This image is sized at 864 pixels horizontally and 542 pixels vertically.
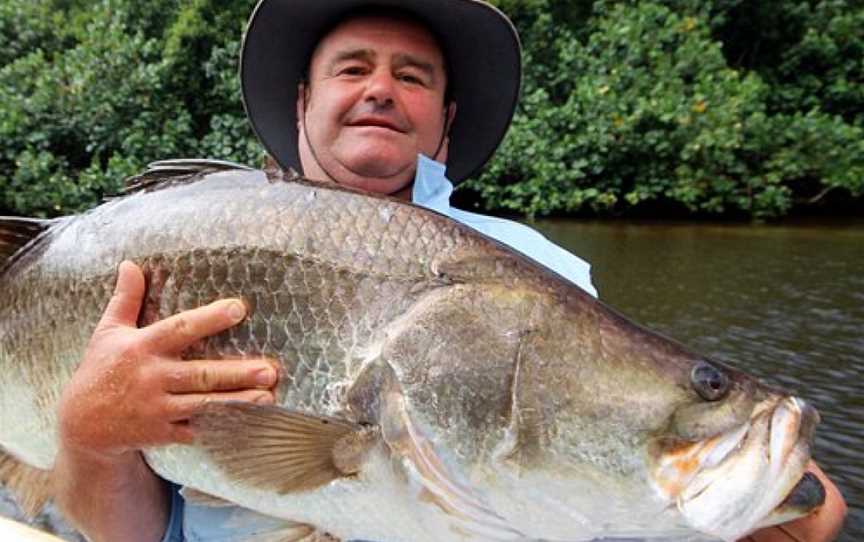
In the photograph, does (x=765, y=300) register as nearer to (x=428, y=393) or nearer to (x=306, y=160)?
(x=306, y=160)

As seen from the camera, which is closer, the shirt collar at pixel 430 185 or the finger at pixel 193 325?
the finger at pixel 193 325

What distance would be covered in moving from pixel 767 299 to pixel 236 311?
8966 millimetres

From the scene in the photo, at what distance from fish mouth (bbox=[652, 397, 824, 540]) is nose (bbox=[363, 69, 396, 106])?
3.83 ft

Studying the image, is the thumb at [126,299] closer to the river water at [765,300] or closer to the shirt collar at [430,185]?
the shirt collar at [430,185]

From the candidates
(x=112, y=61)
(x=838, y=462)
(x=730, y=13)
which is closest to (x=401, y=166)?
(x=838, y=462)

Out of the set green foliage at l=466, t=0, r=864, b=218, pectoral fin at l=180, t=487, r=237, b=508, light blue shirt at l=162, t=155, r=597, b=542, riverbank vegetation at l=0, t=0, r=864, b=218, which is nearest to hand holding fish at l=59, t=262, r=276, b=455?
pectoral fin at l=180, t=487, r=237, b=508

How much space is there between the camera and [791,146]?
54.7ft

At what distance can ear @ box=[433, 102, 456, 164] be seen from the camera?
233 centimetres

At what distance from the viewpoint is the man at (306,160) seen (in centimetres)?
149

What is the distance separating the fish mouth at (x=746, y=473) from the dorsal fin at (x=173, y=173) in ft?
3.27

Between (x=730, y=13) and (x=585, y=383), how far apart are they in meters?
20.0

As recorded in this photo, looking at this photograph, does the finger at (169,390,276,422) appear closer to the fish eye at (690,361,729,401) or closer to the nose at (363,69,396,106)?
the fish eye at (690,361,729,401)

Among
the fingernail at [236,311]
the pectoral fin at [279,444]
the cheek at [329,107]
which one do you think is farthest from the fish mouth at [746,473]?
the cheek at [329,107]

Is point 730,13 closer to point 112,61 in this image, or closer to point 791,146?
point 791,146
